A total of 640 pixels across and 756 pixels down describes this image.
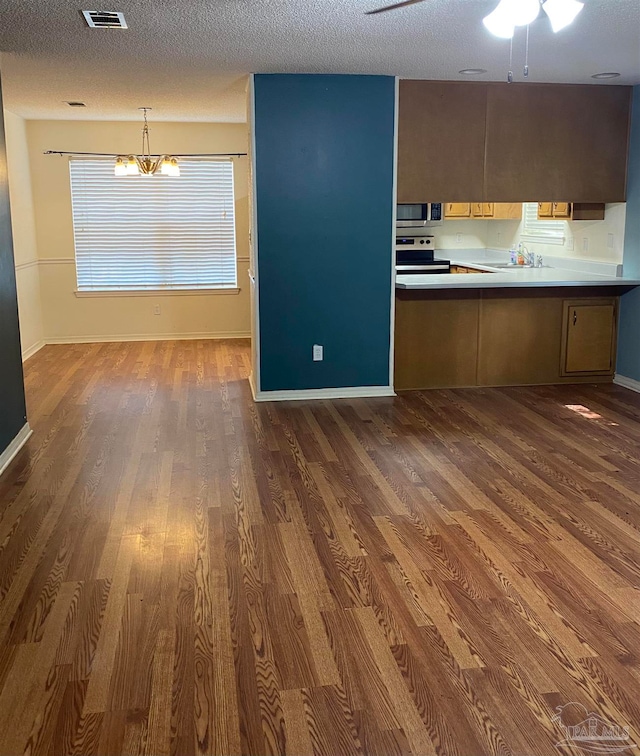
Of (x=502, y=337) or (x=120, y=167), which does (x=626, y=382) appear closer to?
(x=502, y=337)

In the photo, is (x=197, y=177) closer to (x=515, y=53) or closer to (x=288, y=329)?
(x=288, y=329)

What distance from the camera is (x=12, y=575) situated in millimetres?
2967

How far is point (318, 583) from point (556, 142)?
4.50 m

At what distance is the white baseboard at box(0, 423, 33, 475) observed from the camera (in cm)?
424

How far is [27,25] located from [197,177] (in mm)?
4448

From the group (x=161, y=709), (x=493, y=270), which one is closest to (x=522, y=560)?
(x=161, y=709)

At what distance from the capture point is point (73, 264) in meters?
8.26

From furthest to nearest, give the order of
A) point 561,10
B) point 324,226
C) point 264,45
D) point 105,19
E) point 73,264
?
point 73,264 < point 324,226 < point 264,45 < point 105,19 < point 561,10

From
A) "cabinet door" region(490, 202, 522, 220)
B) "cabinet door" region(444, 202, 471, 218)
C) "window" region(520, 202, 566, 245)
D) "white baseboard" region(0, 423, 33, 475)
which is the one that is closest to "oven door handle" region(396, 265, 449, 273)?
"cabinet door" region(444, 202, 471, 218)

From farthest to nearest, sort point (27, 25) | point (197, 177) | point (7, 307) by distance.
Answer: point (197, 177)
point (7, 307)
point (27, 25)

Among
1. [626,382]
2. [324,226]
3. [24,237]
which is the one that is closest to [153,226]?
[24,237]

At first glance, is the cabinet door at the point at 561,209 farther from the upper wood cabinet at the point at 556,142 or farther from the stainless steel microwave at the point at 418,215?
the stainless steel microwave at the point at 418,215

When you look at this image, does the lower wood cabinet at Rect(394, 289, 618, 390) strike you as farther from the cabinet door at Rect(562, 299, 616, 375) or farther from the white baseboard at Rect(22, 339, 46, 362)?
the white baseboard at Rect(22, 339, 46, 362)

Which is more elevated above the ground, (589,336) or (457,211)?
(457,211)
